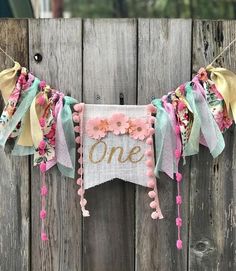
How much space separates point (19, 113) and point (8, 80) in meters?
0.12

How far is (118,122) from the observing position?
192cm

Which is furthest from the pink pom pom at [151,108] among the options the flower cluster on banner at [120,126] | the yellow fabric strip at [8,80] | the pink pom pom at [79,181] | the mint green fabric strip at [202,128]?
the yellow fabric strip at [8,80]

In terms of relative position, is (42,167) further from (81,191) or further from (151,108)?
(151,108)

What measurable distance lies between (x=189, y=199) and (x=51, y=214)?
0.49 metres

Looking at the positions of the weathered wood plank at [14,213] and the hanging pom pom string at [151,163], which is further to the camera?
the weathered wood plank at [14,213]

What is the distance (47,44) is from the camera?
6.43 ft

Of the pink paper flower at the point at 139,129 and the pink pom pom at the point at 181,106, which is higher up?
the pink pom pom at the point at 181,106

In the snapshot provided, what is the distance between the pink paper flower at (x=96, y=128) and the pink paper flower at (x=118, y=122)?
0.08 feet

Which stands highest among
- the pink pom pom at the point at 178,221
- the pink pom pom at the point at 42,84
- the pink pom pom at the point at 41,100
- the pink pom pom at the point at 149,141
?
the pink pom pom at the point at 42,84

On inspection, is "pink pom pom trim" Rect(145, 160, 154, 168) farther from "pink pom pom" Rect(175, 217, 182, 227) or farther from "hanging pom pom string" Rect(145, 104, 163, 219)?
"pink pom pom" Rect(175, 217, 182, 227)

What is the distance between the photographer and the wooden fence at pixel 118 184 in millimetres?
1943

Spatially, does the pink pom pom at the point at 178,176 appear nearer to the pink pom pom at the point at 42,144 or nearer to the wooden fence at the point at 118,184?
the wooden fence at the point at 118,184

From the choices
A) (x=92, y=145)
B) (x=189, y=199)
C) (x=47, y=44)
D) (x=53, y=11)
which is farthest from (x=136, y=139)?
(x=53, y=11)

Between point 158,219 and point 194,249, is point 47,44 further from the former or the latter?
point 194,249
